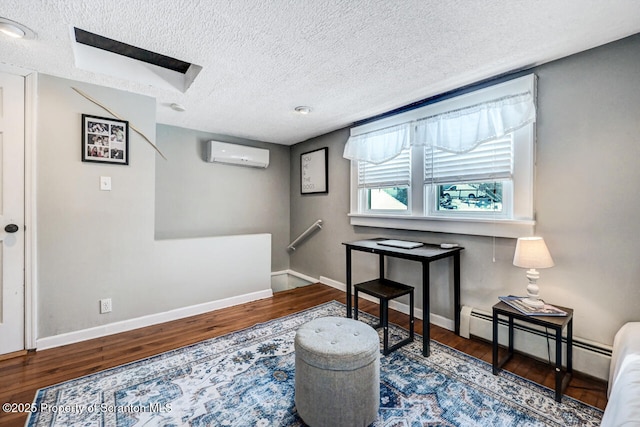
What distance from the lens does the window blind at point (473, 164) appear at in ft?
7.18

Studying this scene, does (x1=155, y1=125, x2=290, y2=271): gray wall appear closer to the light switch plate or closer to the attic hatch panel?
the light switch plate

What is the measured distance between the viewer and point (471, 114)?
232 centimetres

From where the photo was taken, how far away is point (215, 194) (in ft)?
12.7

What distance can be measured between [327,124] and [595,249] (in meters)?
2.74

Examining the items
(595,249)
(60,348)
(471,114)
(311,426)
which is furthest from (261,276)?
(595,249)

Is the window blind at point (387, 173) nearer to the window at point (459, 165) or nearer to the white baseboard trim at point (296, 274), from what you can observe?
the window at point (459, 165)

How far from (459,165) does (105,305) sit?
11.1 feet

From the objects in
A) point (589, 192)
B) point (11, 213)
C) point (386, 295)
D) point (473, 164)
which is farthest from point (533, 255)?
point (11, 213)

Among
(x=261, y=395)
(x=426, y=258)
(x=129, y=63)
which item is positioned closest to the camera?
(x=261, y=395)

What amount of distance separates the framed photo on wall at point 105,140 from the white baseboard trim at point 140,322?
4.82ft

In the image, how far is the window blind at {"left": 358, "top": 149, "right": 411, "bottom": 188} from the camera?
2.92 metres

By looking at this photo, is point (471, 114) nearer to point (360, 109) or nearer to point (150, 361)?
point (360, 109)

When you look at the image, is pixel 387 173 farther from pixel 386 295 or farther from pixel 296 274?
pixel 296 274

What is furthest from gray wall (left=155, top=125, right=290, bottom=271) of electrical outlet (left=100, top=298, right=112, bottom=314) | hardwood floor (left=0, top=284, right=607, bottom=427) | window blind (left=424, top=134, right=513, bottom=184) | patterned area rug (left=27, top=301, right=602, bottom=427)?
window blind (left=424, top=134, right=513, bottom=184)
